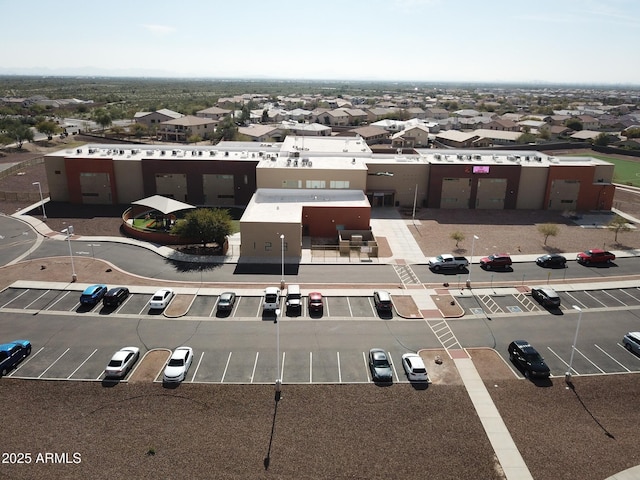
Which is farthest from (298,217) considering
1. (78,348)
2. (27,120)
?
(27,120)

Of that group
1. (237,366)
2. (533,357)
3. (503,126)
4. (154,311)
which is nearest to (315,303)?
(237,366)

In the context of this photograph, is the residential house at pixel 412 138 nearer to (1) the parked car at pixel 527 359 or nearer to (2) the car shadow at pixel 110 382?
(1) the parked car at pixel 527 359

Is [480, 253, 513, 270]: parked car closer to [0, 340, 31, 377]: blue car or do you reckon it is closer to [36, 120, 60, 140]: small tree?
[0, 340, 31, 377]: blue car

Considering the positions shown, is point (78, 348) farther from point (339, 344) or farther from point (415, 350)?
point (415, 350)

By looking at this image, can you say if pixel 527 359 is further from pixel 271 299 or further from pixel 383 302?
pixel 271 299

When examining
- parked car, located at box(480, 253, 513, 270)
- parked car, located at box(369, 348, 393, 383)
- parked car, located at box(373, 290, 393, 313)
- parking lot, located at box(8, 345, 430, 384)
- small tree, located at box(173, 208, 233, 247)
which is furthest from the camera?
small tree, located at box(173, 208, 233, 247)

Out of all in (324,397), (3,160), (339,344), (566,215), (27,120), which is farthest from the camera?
(27,120)

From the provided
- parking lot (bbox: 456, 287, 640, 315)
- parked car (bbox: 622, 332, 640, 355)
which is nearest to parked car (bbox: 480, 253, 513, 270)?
parking lot (bbox: 456, 287, 640, 315)
